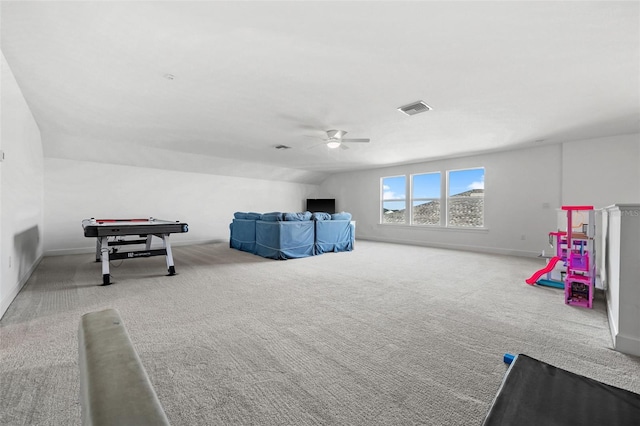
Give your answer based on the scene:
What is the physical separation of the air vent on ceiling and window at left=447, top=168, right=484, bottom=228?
4170mm

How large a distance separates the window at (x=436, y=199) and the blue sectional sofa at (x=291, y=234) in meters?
2.50

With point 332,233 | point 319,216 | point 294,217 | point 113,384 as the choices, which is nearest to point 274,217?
point 294,217

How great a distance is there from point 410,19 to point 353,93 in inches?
53.6

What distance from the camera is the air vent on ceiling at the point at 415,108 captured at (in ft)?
12.1

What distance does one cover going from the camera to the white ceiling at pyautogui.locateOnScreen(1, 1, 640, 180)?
202 cm

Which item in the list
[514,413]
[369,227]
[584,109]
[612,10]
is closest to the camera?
[514,413]

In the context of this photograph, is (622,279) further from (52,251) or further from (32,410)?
(52,251)

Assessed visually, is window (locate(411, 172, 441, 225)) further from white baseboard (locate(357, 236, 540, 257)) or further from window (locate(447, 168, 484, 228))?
white baseboard (locate(357, 236, 540, 257))

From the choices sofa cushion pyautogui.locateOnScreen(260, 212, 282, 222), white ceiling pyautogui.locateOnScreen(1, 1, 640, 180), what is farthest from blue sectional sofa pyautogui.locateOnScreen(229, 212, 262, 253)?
white ceiling pyautogui.locateOnScreen(1, 1, 640, 180)

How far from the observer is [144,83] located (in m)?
3.11

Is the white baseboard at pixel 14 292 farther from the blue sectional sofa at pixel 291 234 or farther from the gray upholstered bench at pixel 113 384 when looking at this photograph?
the blue sectional sofa at pixel 291 234

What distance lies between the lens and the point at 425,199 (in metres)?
8.10

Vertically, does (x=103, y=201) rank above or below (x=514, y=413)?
above

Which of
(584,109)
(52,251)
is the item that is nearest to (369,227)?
(584,109)
